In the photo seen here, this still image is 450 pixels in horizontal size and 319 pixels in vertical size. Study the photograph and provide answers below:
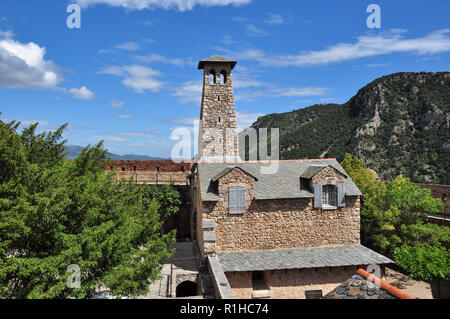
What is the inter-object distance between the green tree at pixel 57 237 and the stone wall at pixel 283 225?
5297 mm

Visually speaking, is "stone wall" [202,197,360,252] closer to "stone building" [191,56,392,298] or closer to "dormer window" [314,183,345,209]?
"stone building" [191,56,392,298]

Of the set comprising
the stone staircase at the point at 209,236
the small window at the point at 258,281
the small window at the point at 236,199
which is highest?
the small window at the point at 236,199

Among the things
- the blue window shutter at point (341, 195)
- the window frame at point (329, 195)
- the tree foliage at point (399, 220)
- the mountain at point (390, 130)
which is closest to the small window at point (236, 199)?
the window frame at point (329, 195)

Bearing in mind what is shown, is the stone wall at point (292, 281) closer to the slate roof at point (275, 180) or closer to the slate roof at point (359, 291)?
the slate roof at point (275, 180)

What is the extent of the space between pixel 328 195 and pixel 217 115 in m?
10.5

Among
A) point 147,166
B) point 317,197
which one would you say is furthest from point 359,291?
point 147,166

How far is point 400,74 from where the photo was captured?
3088 inches

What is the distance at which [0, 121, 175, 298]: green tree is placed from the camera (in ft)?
36.4

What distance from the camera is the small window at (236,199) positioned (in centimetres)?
1948

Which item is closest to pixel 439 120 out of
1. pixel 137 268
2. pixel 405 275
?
pixel 405 275

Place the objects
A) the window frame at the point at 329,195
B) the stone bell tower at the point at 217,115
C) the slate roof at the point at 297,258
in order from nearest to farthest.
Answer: the slate roof at the point at 297,258 → the window frame at the point at 329,195 → the stone bell tower at the point at 217,115

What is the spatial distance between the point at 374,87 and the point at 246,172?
7003 cm

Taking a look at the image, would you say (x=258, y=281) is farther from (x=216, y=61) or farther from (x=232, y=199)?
(x=216, y=61)

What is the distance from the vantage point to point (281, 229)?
19969 mm
